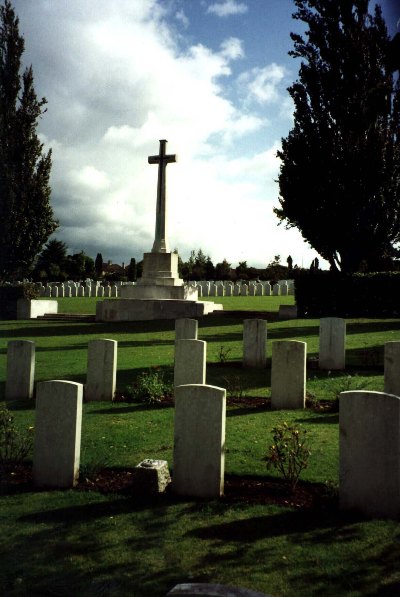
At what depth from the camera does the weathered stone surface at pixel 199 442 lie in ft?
13.3

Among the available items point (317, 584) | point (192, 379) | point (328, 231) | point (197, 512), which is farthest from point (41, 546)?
point (328, 231)

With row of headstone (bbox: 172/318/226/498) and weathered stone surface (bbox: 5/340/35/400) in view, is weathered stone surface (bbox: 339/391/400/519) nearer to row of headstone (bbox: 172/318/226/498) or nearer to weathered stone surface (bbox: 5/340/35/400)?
row of headstone (bbox: 172/318/226/498)

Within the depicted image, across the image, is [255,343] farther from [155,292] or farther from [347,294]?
[155,292]

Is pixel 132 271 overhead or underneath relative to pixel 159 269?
overhead

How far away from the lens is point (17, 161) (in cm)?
2345

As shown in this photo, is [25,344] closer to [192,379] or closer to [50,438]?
[192,379]

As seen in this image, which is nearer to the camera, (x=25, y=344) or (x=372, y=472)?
(x=372, y=472)

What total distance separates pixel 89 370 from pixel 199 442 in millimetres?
3585

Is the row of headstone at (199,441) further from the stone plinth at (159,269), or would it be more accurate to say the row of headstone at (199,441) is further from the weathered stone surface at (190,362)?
the stone plinth at (159,269)

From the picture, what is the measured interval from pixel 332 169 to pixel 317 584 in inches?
804

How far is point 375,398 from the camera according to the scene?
12.2 ft

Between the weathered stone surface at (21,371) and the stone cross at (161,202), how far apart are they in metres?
14.5

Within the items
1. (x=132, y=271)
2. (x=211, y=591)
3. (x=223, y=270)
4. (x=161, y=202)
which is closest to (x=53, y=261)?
(x=132, y=271)

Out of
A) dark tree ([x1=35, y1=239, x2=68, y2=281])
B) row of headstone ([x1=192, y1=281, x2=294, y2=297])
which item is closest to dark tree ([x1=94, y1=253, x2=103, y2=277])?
dark tree ([x1=35, y1=239, x2=68, y2=281])
